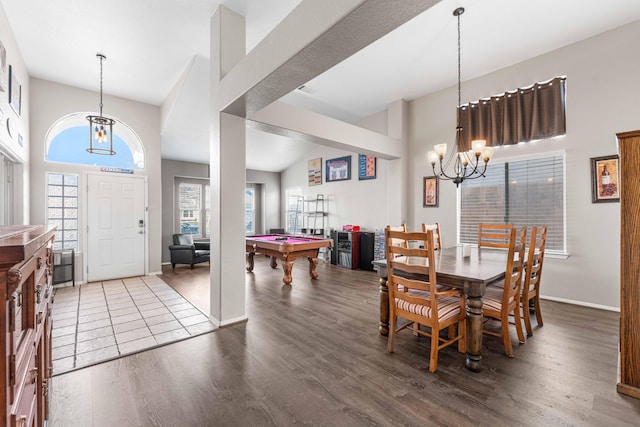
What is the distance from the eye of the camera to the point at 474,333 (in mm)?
2297

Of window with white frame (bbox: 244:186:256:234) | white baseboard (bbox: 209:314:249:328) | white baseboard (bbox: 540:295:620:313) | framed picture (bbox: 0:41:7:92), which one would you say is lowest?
white baseboard (bbox: 540:295:620:313)

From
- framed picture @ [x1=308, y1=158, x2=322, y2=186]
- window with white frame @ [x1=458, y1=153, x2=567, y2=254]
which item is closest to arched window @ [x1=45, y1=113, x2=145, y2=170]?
framed picture @ [x1=308, y1=158, x2=322, y2=186]

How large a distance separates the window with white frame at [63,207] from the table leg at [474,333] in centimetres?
626

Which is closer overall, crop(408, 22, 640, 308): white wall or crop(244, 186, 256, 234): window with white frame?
crop(408, 22, 640, 308): white wall

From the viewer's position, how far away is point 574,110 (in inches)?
156

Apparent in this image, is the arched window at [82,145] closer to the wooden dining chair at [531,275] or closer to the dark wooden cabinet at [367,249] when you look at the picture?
the dark wooden cabinet at [367,249]

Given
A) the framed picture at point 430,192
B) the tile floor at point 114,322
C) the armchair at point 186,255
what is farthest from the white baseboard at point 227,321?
the framed picture at point 430,192

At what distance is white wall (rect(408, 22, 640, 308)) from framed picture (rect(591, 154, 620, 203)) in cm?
6

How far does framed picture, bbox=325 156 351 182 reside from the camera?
7434mm

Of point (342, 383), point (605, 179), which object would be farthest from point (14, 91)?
point (605, 179)

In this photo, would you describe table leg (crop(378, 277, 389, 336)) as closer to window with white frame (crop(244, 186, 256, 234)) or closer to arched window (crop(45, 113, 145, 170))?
arched window (crop(45, 113, 145, 170))

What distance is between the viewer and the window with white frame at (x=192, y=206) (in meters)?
7.77

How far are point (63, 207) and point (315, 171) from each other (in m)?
5.62

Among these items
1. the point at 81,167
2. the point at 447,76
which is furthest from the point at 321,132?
the point at 81,167
